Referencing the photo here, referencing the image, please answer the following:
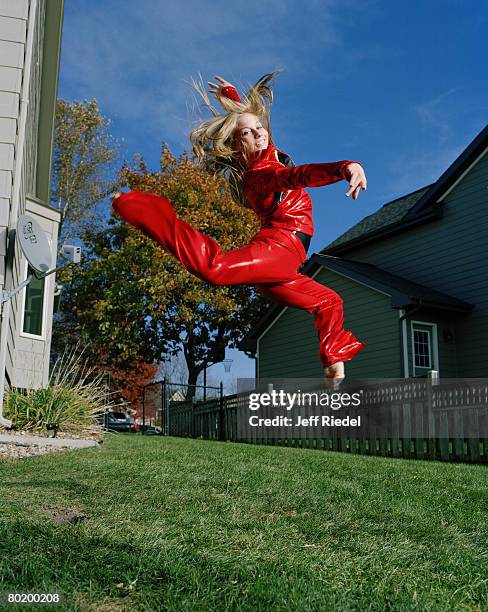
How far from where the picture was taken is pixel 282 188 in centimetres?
253

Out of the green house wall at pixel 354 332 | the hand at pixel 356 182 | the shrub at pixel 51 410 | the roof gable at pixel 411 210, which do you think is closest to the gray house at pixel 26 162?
the shrub at pixel 51 410

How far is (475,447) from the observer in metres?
8.25

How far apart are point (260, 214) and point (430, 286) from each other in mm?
13719

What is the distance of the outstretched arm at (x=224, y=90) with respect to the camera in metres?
2.75

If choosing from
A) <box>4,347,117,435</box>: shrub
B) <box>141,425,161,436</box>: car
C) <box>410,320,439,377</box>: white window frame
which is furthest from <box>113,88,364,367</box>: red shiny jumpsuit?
<box>141,425,161,436</box>: car

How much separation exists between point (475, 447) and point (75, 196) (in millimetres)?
22060

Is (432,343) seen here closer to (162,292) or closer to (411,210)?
(411,210)

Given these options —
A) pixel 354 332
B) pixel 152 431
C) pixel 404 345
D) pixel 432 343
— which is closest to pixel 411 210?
pixel 354 332

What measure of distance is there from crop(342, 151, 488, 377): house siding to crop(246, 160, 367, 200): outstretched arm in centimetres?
1277

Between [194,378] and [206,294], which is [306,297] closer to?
[206,294]

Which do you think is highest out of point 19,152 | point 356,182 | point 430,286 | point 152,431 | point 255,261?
point 430,286

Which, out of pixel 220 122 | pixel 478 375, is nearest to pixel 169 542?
pixel 220 122

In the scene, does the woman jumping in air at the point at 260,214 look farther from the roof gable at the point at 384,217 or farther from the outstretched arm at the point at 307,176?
the roof gable at the point at 384,217

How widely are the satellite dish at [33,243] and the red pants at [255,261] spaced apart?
13.3ft
